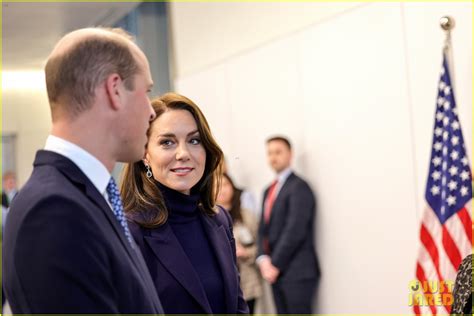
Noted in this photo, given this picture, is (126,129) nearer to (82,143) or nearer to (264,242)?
(82,143)

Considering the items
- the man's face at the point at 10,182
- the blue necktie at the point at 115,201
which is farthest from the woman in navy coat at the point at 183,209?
the man's face at the point at 10,182

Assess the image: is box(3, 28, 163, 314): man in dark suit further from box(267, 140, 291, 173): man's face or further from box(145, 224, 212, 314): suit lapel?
box(267, 140, 291, 173): man's face

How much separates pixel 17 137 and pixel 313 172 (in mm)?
3255

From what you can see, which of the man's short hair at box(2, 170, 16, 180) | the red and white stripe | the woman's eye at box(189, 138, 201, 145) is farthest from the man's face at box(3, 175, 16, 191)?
the red and white stripe

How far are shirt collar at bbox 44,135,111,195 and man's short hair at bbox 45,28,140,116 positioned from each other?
0.06 meters

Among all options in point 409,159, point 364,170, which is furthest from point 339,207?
point 409,159

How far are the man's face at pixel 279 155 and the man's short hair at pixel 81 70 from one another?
14.5 ft

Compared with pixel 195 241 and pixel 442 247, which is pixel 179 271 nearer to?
pixel 195 241

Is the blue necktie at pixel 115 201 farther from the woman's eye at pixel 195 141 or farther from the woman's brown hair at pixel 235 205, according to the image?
the woman's brown hair at pixel 235 205

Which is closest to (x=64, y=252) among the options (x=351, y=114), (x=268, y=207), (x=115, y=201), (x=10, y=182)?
(x=115, y=201)

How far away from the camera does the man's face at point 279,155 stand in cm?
580

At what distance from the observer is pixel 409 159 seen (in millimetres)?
4781

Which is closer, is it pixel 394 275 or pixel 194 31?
pixel 394 275

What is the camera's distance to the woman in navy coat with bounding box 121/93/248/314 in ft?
6.71
